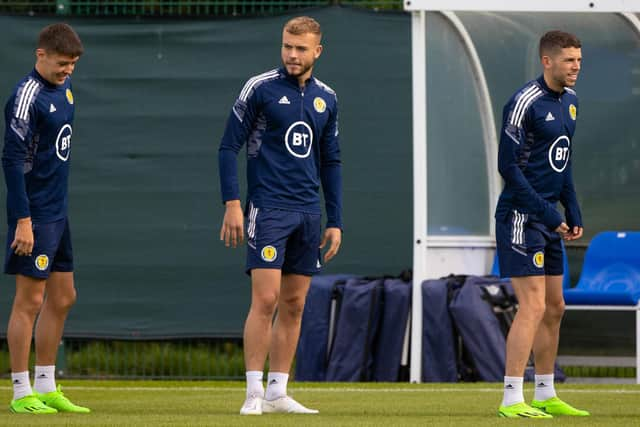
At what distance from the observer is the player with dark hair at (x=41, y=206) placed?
6449mm

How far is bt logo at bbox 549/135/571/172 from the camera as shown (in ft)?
21.3

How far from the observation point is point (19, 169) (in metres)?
6.42

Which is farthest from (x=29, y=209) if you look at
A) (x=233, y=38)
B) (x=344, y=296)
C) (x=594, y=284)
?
(x=594, y=284)

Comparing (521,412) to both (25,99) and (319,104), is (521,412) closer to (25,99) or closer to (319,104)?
(319,104)

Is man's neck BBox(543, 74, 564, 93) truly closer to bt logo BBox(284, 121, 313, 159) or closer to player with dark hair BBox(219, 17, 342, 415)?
player with dark hair BBox(219, 17, 342, 415)

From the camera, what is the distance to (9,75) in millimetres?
10461

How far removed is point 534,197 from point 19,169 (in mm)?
2321

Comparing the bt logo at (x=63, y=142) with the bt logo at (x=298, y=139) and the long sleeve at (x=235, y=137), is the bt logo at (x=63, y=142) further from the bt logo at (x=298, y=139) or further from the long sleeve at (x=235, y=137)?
the bt logo at (x=298, y=139)

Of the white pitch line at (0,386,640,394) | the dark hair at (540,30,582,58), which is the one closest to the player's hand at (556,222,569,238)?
the dark hair at (540,30,582,58)

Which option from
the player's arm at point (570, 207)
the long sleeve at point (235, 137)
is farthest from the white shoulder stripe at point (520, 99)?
the long sleeve at point (235, 137)

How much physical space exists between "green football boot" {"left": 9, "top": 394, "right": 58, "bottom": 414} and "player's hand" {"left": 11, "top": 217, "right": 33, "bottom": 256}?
705mm

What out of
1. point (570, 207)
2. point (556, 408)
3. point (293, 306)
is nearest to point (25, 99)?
point (293, 306)

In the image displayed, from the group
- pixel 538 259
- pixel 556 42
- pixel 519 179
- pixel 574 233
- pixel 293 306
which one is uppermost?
pixel 556 42

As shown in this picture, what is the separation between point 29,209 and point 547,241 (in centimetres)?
238
